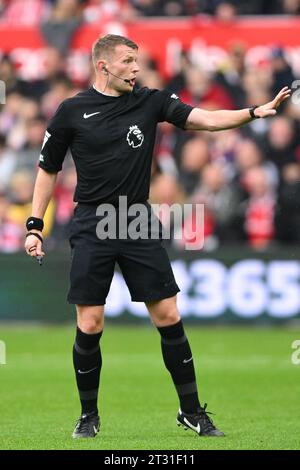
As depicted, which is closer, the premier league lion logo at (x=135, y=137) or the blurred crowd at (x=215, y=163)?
the premier league lion logo at (x=135, y=137)

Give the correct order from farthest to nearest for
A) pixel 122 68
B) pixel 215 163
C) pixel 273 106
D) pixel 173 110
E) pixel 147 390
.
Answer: pixel 215 163 → pixel 147 390 → pixel 173 110 → pixel 122 68 → pixel 273 106

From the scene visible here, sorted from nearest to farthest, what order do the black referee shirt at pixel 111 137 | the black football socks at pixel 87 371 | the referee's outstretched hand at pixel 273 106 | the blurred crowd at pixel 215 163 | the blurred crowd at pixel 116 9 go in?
the referee's outstretched hand at pixel 273 106 < the black referee shirt at pixel 111 137 < the black football socks at pixel 87 371 < the blurred crowd at pixel 215 163 < the blurred crowd at pixel 116 9

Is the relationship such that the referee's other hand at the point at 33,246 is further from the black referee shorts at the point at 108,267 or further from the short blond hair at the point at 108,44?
the short blond hair at the point at 108,44

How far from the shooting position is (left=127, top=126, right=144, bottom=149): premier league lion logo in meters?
7.59

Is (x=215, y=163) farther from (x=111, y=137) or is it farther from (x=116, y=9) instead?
(x=111, y=137)

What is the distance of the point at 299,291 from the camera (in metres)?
14.7

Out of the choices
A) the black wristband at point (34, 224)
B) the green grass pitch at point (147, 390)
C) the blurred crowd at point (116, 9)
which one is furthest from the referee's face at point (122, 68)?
the blurred crowd at point (116, 9)

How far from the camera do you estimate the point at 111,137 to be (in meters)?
7.57

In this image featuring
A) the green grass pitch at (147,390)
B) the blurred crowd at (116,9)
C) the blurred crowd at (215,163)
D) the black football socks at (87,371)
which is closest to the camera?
the green grass pitch at (147,390)

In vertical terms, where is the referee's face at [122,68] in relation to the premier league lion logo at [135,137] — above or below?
above

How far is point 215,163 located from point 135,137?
7524 millimetres

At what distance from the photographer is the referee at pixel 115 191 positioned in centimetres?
756

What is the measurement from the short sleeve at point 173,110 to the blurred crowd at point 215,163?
6.90 meters


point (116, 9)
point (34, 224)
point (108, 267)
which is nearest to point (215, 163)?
point (116, 9)
